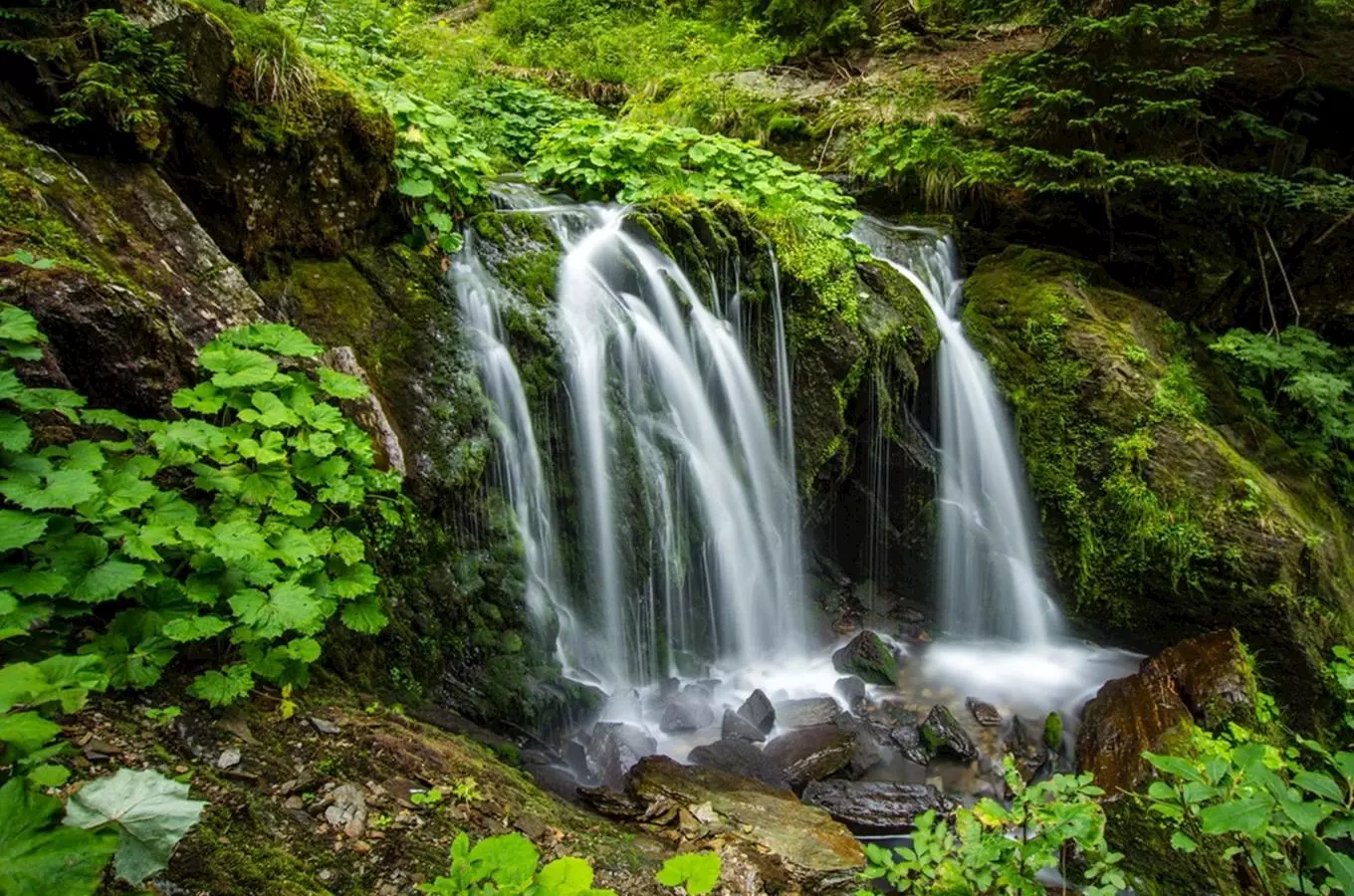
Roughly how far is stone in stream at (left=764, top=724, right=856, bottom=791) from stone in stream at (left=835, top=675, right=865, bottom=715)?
0.67m

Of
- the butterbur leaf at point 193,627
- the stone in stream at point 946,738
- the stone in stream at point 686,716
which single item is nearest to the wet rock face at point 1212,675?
the stone in stream at point 946,738

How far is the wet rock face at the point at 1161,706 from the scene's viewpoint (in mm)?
4445

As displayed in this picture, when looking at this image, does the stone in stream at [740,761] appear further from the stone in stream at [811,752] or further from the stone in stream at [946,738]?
the stone in stream at [946,738]

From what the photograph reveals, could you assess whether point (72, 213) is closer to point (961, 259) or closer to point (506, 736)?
point (506, 736)

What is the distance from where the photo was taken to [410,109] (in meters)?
4.76

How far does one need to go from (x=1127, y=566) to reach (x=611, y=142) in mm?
5589

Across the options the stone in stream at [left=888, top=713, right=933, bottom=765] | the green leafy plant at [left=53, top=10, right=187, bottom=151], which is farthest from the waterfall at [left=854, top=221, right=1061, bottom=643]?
the green leafy plant at [left=53, top=10, right=187, bottom=151]

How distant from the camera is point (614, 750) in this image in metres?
4.05

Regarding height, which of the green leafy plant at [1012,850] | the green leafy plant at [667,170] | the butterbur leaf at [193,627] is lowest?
the green leafy plant at [1012,850]

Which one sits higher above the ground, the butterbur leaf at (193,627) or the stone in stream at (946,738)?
the butterbur leaf at (193,627)

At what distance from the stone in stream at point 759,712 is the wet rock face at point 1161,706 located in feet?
6.61

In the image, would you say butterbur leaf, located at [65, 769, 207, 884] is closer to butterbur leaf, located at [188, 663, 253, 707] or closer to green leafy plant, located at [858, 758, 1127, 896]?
butterbur leaf, located at [188, 663, 253, 707]

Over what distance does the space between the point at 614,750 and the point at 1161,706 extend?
141 inches

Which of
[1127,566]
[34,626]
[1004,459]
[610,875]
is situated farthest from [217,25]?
[1127,566]
